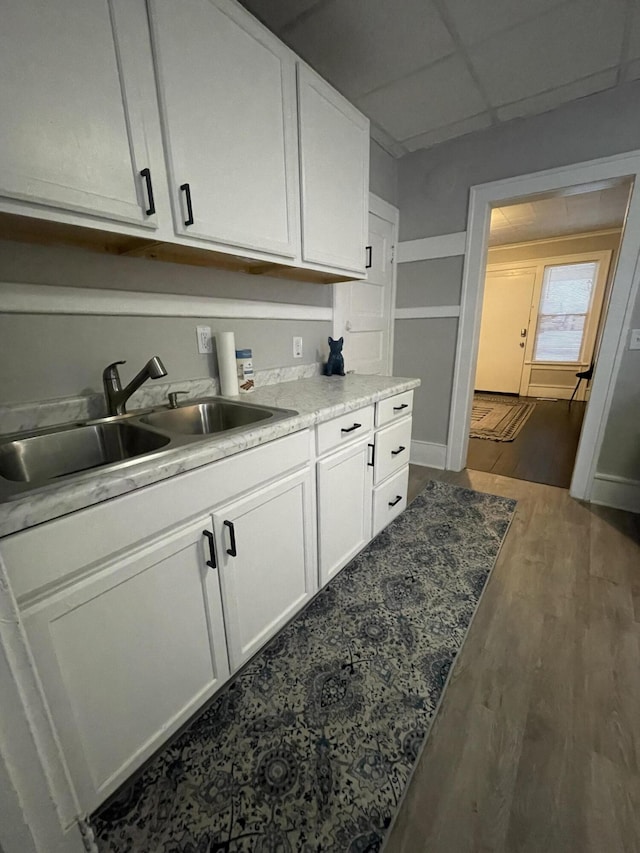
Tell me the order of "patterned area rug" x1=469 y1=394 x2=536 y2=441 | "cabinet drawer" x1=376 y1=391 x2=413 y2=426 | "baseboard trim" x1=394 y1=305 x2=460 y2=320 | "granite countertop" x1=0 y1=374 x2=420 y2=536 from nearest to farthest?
"granite countertop" x1=0 y1=374 x2=420 y2=536 → "cabinet drawer" x1=376 y1=391 x2=413 y2=426 → "baseboard trim" x1=394 y1=305 x2=460 y2=320 → "patterned area rug" x1=469 y1=394 x2=536 y2=441

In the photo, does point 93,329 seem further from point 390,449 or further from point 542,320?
point 542,320

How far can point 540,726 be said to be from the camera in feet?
3.52

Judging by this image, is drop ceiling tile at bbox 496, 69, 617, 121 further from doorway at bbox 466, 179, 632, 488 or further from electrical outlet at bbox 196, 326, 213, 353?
electrical outlet at bbox 196, 326, 213, 353

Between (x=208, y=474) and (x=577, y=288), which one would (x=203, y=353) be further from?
(x=577, y=288)

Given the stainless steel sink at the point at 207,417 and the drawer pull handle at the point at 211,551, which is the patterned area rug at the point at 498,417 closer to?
the stainless steel sink at the point at 207,417

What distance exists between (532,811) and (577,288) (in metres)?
6.53

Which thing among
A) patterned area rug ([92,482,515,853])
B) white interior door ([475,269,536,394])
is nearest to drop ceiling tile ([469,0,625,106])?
patterned area rug ([92,482,515,853])

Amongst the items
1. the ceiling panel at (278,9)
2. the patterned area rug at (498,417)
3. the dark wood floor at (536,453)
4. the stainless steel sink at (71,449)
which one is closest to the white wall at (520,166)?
the dark wood floor at (536,453)

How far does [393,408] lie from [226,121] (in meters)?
1.39

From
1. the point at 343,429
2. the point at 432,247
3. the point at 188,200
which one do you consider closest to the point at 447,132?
the point at 432,247

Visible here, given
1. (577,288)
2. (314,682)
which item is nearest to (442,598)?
(314,682)

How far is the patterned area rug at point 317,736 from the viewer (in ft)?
2.81

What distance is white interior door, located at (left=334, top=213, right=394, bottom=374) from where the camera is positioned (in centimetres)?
245

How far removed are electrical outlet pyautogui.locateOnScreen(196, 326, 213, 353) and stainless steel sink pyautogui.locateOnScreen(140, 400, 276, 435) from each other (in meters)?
0.27
